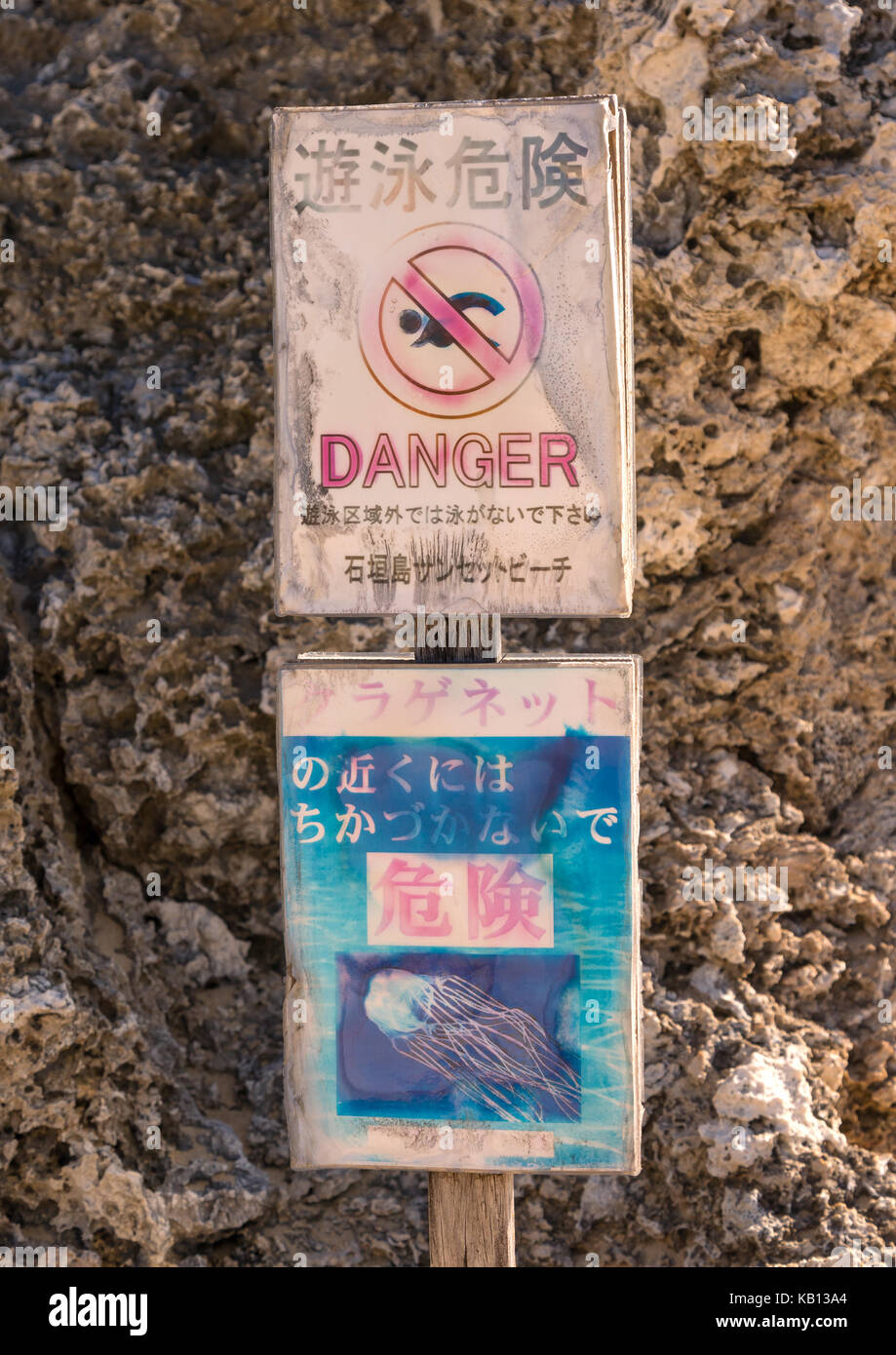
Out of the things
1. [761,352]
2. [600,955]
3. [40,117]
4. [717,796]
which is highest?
[40,117]

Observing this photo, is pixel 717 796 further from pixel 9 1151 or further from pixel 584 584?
pixel 9 1151

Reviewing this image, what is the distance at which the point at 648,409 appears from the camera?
325cm

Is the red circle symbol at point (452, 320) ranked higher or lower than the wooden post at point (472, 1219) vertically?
higher

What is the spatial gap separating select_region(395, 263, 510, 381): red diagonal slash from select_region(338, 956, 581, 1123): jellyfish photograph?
3.22 feet

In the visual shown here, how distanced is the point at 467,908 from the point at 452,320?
3.14 feet

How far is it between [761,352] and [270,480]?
1333 mm

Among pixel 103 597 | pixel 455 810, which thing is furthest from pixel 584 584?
pixel 103 597

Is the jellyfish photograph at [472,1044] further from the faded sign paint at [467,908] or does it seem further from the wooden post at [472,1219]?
the wooden post at [472,1219]

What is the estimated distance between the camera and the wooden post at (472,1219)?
2.16 meters

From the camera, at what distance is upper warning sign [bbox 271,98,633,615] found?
198 cm

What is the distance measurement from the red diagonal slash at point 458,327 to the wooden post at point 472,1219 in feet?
4.49

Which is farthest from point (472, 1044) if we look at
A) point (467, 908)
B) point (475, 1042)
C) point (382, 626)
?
point (382, 626)

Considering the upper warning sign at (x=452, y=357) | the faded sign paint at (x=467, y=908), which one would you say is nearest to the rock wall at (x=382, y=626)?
the faded sign paint at (x=467, y=908)

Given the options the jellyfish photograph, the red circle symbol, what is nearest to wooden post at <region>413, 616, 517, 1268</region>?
the jellyfish photograph
